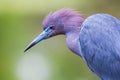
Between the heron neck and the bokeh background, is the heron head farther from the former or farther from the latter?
the bokeh background

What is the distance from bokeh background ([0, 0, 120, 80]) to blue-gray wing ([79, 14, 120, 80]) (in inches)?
84.3

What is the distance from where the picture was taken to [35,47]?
7.46 meters

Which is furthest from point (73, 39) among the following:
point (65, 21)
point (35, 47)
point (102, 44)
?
point (35, 47)

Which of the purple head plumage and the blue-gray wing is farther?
the purple head plumage

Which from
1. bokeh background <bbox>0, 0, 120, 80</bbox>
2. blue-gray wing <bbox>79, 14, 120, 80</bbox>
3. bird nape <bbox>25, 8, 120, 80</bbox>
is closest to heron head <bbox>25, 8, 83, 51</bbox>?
bird nape <bbox>25, 8, 120, 80</bbox>

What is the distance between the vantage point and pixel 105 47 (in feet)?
13.5

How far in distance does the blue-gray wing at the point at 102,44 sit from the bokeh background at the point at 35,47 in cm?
214

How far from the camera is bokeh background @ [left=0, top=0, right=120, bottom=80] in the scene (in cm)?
691

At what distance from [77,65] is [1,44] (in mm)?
1002

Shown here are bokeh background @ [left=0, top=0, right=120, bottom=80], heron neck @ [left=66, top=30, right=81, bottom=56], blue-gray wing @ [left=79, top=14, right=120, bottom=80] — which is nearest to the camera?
blue-gray wing @ [left=79, top=14, right=120, bottom=80]

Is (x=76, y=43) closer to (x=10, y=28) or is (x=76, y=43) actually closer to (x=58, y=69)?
(x=58, y=69)

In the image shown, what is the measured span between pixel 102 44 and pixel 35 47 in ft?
11.1

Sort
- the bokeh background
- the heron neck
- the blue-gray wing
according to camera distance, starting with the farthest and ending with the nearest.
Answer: the bokeh background, the heron neck, the blue-gray wing

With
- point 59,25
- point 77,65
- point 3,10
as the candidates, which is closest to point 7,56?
point 77,65
